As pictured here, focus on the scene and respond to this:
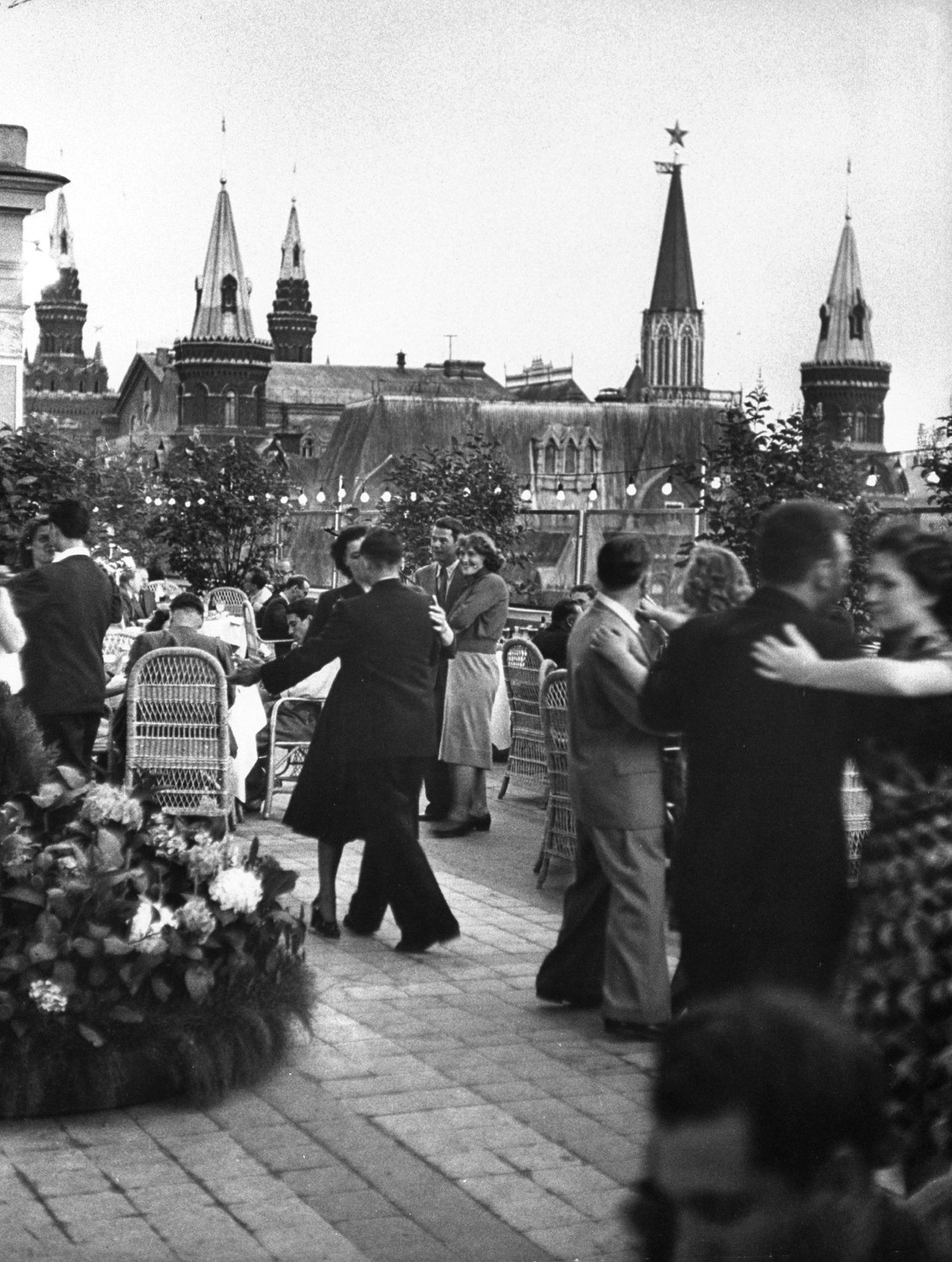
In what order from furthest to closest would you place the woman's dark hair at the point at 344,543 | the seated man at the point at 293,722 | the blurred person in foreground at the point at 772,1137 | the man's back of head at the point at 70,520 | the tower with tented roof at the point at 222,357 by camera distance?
the tower with tented roof at the point at 222,357 → the seated man at the point at 293,722 → the woman's dark hair at the point at 344,543 → the man's back of head at the point at 70,520 → the blurred person in foreground at the point at 772,1137

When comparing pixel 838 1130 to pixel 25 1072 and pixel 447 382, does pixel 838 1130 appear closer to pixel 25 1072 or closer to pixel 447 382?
pixel 25 1072

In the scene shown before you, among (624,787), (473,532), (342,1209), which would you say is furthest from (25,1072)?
(473,532)

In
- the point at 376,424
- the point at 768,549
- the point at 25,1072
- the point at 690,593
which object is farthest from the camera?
the point at 376,424

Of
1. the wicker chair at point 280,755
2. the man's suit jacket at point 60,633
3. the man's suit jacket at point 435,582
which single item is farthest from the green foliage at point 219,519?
the man's suit jacket at point 60,633

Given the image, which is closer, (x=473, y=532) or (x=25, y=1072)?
(x=25, y=1072)

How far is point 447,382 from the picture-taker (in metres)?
118

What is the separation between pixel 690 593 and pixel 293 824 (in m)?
2.40

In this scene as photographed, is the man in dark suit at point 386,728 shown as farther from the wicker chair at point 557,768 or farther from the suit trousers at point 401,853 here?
the wicker chair at point 557,768

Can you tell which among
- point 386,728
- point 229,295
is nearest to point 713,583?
point 386,728

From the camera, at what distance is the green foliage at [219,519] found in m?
33.9

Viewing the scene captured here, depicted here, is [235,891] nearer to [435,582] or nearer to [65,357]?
[435,582]

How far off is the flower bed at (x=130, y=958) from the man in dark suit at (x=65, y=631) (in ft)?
8.64

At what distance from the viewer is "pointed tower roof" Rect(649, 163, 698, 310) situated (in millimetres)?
128125

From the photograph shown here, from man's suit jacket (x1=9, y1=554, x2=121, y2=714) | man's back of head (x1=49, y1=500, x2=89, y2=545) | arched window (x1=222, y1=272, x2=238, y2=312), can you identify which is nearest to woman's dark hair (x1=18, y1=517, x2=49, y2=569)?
man's back of head (x1=49, y1=500, x2=89, y2=545)
